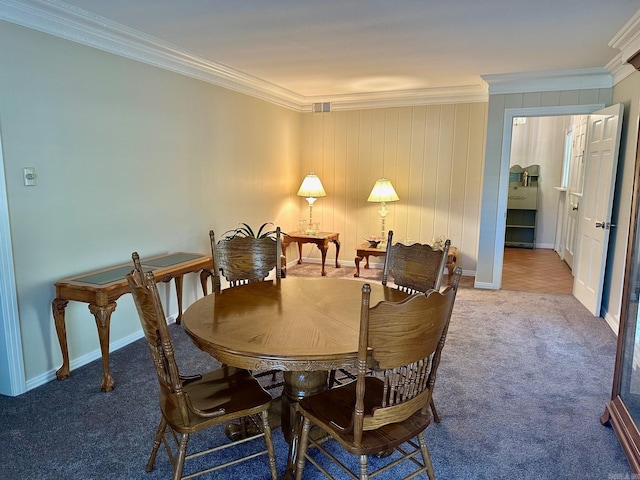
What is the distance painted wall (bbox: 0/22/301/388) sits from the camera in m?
2.61

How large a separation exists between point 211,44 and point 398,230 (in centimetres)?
349

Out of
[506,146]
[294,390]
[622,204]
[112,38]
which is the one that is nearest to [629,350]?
[294,390]

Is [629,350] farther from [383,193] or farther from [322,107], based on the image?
[322,107]

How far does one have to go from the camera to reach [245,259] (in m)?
2.80

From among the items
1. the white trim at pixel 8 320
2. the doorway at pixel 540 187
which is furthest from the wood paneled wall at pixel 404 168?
the white trim at pixel 8 320

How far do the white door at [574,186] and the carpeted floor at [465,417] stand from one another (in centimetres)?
300

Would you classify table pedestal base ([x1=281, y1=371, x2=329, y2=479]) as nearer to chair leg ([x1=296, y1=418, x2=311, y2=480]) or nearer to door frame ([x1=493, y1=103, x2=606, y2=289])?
chair leg ([x1=296, y1=418, x2=311, y2=480])

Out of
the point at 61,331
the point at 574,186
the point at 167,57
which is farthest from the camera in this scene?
the point at 574,186

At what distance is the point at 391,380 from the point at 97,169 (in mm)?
2572

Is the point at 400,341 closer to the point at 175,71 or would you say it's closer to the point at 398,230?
the point at 175,71

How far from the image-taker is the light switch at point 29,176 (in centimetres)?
259

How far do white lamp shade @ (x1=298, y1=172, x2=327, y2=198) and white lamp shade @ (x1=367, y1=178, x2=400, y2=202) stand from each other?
27.0 inches

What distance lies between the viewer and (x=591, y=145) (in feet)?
14.8

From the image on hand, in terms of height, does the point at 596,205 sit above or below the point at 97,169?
below
